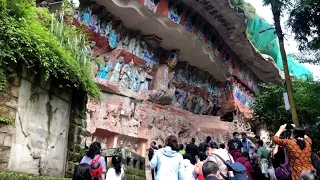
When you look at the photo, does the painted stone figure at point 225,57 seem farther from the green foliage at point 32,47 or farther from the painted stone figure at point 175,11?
the green foliage at point 32,47

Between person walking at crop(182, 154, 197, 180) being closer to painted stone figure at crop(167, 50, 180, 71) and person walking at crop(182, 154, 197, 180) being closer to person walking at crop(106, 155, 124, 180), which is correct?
person walking at crop(106, 155, 124, 180)

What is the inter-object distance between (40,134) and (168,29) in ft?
33.3

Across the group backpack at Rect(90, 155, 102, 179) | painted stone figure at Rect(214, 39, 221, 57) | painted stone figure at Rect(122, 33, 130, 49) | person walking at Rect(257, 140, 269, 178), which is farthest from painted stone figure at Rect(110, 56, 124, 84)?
backpack at Rect(90, 155, 102, 179)

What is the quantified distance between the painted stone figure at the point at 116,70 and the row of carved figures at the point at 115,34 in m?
0.60

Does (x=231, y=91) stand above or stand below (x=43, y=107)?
above

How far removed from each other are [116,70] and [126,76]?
59 cm

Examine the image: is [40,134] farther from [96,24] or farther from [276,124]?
[276,124]

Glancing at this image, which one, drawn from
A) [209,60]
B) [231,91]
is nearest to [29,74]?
[209,60]

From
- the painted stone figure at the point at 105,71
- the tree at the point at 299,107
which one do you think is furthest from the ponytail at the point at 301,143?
the painted stone figure at the point at 105,71

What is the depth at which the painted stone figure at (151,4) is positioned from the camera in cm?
1285

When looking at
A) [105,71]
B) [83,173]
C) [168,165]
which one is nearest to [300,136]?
[168,165]

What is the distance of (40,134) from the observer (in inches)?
191

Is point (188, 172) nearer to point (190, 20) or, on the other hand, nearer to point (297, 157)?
point (297, 157)

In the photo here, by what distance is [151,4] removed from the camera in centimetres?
1308
